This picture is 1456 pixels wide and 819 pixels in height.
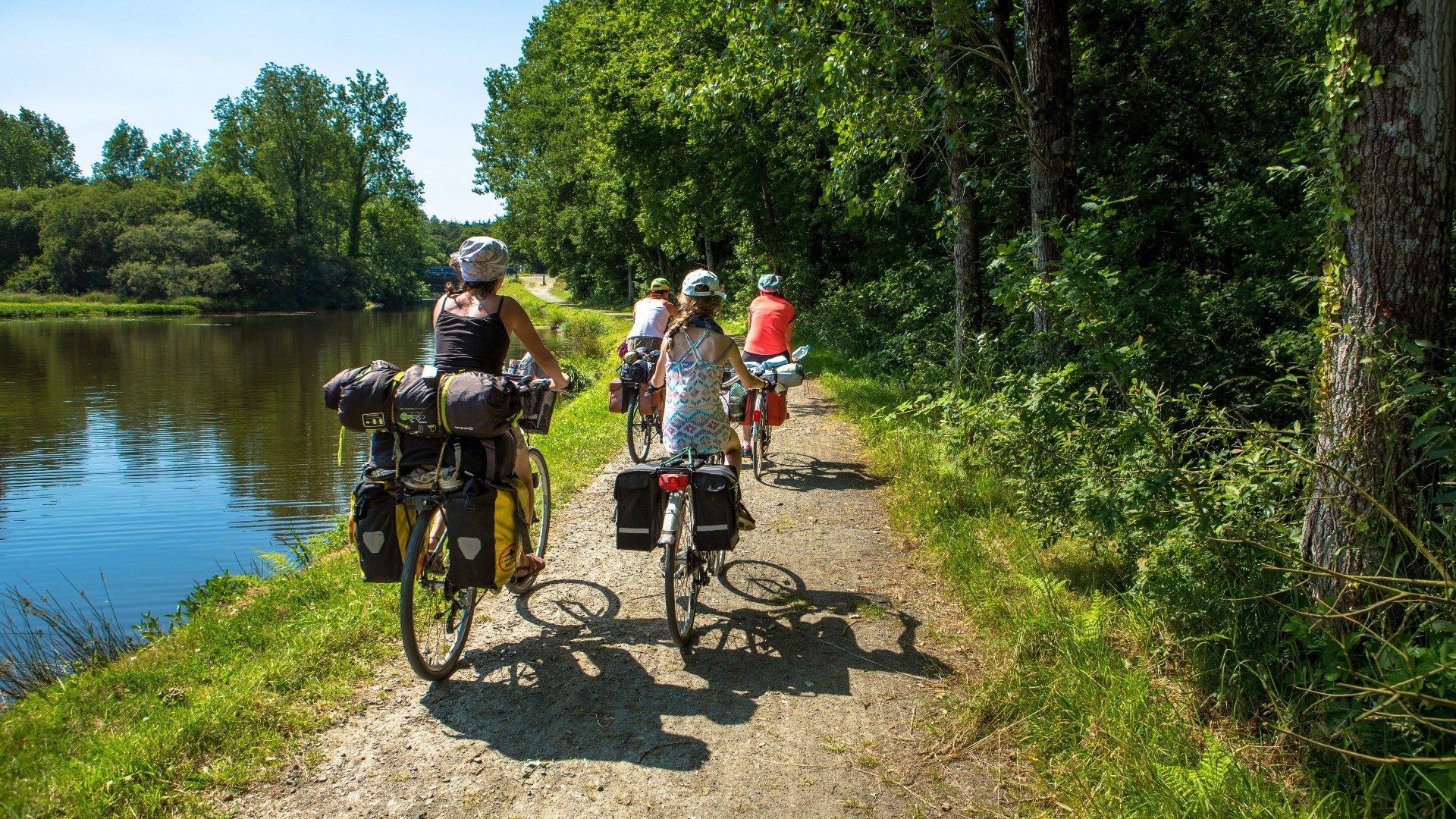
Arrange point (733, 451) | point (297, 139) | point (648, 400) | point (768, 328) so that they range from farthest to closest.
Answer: point (297, 139)
point (768, 328)
point (648, 400)
point (733, 451)

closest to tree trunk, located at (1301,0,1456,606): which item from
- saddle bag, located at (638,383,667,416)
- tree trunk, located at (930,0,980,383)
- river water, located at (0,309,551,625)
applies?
tree trunk, located at (930,0,980,383)

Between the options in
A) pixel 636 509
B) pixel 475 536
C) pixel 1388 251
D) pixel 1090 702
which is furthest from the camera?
pixel 636 509

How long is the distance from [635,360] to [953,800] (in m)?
6.04

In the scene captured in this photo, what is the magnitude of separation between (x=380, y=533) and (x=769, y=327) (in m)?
4.99

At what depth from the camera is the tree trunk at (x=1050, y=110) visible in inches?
267

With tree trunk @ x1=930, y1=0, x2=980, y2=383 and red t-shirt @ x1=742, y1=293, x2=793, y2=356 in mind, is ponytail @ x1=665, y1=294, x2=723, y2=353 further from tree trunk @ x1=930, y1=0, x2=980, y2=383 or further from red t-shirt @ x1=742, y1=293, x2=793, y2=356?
tree trunk @ x1=930, y1=0, x2=980, y2=383

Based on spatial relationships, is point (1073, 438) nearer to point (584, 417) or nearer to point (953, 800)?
point (953, 800)

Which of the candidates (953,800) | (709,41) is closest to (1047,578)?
(953,800)

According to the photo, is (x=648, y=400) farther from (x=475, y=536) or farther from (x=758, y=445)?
(x=475, y=536)

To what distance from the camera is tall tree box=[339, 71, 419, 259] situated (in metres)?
74.6

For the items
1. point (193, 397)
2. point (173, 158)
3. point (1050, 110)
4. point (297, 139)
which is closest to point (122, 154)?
point (173, 158)

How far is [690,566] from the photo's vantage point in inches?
182

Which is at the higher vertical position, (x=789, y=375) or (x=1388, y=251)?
(x=1388, y=251)

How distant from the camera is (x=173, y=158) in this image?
107 metres
